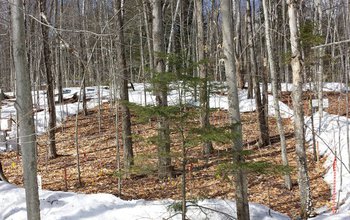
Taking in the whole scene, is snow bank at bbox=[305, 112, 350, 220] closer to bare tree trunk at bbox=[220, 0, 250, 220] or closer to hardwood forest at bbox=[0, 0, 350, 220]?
hardwood forest at bbox=[0, 0, 350, 220]

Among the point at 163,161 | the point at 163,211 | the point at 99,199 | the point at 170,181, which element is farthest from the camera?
the point at 170,181

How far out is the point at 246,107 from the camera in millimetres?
21734

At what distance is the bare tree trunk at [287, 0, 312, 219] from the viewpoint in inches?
301

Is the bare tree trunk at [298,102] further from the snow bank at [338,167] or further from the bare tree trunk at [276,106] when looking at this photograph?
the bare tree trunk at [276,106]

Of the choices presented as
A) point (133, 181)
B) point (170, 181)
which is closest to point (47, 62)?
point (133, 181)

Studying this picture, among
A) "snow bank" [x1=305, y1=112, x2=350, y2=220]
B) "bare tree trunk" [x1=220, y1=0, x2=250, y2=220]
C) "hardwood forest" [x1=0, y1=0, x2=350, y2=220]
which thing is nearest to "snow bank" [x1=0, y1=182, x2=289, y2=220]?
"hardwood forest" [x1=0, y1=0, x2=350, y2=220]

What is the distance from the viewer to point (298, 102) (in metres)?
7.86

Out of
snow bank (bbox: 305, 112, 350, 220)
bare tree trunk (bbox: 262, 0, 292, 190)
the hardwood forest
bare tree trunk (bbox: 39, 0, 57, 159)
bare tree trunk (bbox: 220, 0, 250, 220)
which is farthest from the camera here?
bare tree trunk (bbox: 39, 0, 57, 159)

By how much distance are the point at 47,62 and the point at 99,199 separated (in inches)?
262

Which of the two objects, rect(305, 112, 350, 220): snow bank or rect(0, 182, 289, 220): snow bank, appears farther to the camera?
rect(305, 112, 350, 220): snow bank

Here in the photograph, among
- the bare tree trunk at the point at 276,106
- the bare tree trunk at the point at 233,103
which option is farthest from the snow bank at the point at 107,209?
the bare tree trunk at the point at 276,106

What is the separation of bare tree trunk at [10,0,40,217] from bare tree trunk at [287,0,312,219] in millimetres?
5032

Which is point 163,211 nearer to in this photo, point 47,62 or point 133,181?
point 133,181

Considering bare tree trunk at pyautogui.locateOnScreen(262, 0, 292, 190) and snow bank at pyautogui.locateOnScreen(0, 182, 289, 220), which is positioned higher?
bare tree trunk at pyautogui.locateOnScreen(262, 0, 292, 190)
